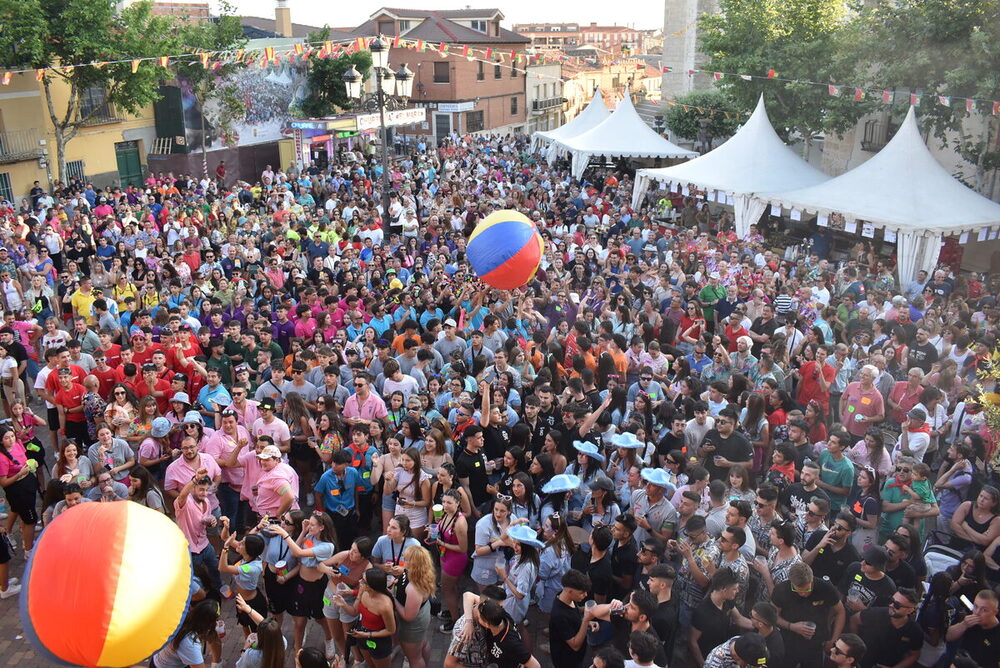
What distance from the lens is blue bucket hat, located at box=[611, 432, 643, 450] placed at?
590cm

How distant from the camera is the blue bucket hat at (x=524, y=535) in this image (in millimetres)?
4875

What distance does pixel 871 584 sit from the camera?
4750mm

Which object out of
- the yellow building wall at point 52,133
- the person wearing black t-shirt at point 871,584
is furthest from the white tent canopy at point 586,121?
the person wearing black t-shirt at point 871,584

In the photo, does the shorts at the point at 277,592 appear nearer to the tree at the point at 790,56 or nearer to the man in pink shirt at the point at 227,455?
the man in pink shirt at the point at 227,455

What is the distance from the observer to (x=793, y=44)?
20875 mm

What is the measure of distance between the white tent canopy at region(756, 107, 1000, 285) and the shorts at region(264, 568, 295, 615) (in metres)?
11.9

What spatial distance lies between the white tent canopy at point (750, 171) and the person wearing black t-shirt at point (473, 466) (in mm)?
12099

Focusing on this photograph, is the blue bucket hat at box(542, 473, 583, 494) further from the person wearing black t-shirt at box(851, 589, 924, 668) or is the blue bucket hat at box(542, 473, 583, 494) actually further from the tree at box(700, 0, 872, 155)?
the tree at box(700, 0, 872, 155)

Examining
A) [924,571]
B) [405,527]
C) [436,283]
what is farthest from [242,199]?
[924,571]

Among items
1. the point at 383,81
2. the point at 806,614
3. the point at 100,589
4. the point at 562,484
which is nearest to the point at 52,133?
the point at 383,81

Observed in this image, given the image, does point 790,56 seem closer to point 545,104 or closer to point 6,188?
point 6,188

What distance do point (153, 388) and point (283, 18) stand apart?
Result: 39.5m

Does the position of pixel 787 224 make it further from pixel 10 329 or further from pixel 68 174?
pixel 68 174

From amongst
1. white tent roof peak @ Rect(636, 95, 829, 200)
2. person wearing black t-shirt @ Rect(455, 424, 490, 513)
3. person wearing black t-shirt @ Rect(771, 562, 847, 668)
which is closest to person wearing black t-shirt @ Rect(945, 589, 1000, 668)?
person wearing black t-shirt @ Rect(771, 562, 847, 668)
